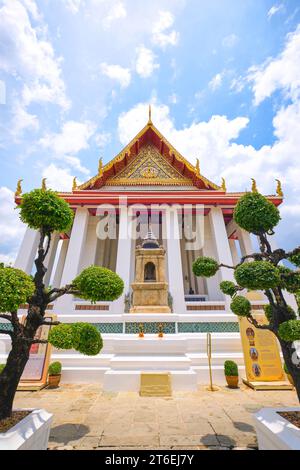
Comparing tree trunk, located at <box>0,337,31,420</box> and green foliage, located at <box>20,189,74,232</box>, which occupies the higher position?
green foliage, located at <box>20,189,74,232</box>

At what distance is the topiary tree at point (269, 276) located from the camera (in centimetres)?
256

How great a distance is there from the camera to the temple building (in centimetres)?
613

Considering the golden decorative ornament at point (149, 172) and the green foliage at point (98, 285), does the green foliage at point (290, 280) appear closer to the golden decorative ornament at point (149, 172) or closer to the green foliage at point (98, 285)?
the green foliage at point (98, 285)

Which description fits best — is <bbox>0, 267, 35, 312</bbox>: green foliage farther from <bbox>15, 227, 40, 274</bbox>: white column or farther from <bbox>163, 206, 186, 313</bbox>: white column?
<bbox>15, 227, 40, 274</bbox>: white column

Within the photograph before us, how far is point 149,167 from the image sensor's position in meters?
13.5

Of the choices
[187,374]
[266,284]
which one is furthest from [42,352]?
[266,284]

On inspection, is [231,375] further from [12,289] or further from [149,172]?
[149,172]

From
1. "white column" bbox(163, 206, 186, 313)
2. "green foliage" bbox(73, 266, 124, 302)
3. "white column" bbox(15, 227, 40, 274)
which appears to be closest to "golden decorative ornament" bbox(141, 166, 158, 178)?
"white column" bbox(163, 206, 186, 313)

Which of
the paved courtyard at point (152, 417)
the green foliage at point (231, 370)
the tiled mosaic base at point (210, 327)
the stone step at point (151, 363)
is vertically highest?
the tiled mosaic base at point (210, 327)

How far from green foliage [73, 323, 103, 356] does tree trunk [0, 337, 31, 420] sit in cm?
54

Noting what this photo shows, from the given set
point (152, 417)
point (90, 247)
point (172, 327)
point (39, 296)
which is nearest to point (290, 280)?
point (152, 417)

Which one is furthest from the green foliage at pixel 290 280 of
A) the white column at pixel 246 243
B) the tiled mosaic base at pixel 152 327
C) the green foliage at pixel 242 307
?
the white column at pixel 246 243

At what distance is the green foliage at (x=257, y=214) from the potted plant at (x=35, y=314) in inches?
75.3
